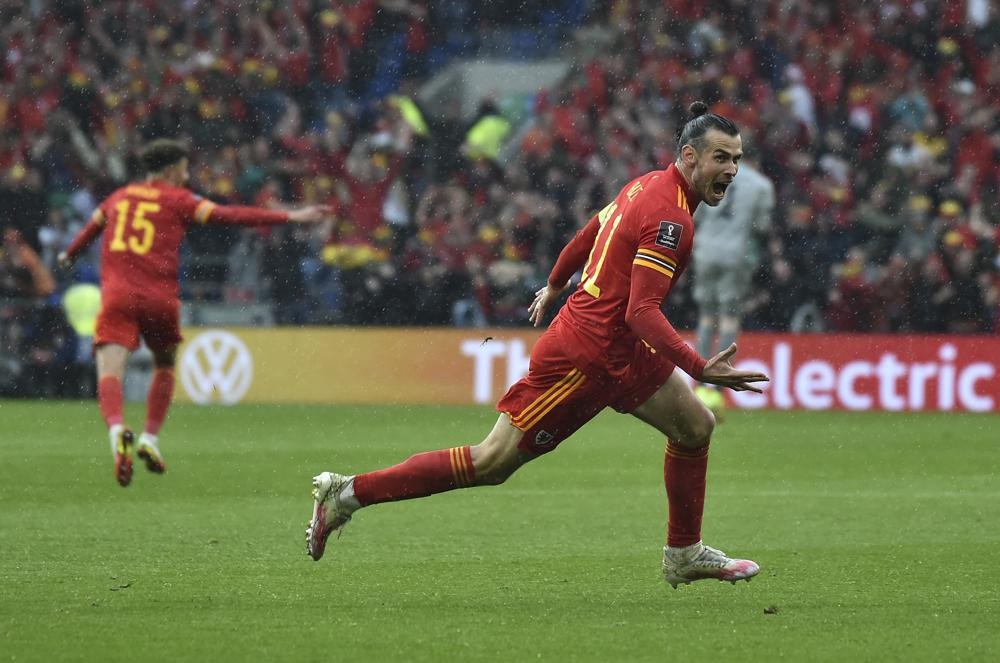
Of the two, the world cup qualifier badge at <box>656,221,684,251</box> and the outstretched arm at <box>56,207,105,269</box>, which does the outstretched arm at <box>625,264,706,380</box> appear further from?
the outstretched arm at <box>56,207,105,269</box>

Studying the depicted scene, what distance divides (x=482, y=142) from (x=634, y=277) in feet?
48.3

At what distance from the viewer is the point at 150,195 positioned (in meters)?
10.6

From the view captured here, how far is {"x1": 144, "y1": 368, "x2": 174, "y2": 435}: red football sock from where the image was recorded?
10.5 m

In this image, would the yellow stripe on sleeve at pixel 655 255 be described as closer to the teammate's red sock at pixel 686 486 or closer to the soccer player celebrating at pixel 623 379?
the soccer player celebrating at pixel 623 379

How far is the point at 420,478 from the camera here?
257 inches

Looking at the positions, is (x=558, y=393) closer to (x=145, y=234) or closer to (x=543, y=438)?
(x=543, y=438)

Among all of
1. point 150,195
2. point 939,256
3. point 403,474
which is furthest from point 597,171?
point 403,474

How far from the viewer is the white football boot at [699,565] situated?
658 centimetres

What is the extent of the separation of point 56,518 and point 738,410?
9488mm

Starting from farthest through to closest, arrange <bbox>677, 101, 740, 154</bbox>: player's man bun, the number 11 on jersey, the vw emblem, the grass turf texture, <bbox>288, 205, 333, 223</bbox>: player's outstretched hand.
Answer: the vw emblem, <bbox>288, 205, 333, 223</bbox>: player's outstretched hand, the number 11 on jersey, <bbox>677, 101, 740, 154</bbox>: player's man bun, the grass turf texture

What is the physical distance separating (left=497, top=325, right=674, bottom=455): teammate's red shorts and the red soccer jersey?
0.18 ft

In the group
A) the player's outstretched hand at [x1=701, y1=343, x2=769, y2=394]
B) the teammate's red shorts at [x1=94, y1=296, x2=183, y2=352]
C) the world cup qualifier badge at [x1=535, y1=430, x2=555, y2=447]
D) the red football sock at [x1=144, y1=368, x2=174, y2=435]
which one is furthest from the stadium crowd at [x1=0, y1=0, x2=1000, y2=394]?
the player's outstretched hand at [x1=701, y1=343, x2=769, y2=394]

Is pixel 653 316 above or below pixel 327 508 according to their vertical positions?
above

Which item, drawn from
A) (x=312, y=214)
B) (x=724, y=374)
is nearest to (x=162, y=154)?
(x=312, y=214)
